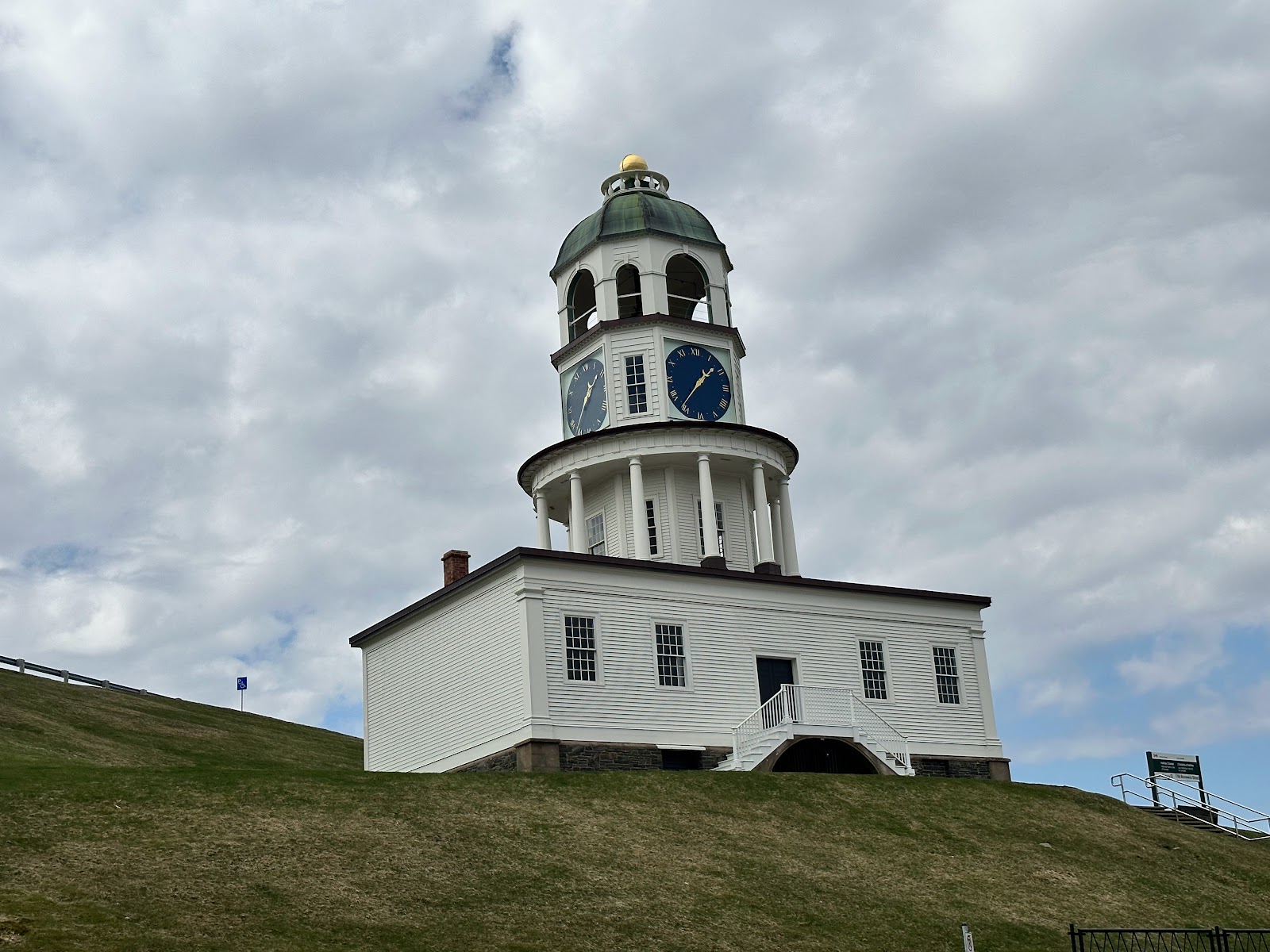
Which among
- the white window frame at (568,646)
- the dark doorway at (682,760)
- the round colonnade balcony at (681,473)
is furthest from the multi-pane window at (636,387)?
the dark doorway at (682,760)

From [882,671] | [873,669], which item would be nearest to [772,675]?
[873,669]

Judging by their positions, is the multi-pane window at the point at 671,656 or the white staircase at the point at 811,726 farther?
the multi-pane window at the point at 671,656

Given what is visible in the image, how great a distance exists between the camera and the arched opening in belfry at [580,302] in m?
45.4

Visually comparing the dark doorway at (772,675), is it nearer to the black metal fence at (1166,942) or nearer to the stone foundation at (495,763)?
the stone foundation at (495,763)

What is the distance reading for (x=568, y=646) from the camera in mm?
34625

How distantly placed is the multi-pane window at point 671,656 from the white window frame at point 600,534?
18.7 ft

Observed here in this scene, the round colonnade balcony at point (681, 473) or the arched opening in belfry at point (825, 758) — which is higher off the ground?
the round colonnade balcony at point (681, 473)

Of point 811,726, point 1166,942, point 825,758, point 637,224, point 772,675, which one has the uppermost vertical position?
point 637,224

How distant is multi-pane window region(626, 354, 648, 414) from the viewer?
42.3 m

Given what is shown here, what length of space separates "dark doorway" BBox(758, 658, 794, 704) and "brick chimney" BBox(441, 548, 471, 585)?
8.17 m

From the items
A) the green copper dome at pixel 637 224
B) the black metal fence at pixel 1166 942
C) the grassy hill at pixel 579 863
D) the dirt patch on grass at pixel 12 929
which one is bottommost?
the black metal fence at pixel 1166 942

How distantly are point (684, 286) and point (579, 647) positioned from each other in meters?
15.9

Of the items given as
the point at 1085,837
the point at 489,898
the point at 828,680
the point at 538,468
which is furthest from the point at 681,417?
the point at 489,898

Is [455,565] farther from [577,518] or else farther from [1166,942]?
[1166,942]
